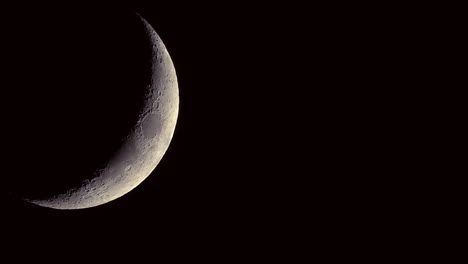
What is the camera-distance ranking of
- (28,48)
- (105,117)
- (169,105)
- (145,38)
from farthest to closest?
(169,105), (145,38), (105,117), (28,48)

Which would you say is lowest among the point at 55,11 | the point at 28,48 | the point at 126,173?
the point at 126,173

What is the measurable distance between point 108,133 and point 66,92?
0.37 metres

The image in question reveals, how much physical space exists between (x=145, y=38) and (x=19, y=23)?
2.60 feet

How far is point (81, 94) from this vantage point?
2.64m

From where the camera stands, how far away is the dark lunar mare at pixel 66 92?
102 inches

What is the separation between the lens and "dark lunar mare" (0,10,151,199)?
8.49 ft

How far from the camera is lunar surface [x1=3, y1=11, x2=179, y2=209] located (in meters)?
2.67

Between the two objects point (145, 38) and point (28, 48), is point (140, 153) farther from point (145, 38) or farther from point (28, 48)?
point (28, 48)

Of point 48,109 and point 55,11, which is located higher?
point 55,11

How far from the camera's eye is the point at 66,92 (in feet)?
8.59

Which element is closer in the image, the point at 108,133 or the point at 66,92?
the point at 66,92

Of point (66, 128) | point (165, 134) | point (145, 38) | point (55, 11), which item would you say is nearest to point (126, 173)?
point (165, 134)

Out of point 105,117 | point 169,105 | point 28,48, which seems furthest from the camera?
point 169,105

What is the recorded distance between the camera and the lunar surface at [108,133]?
267 centimetres
